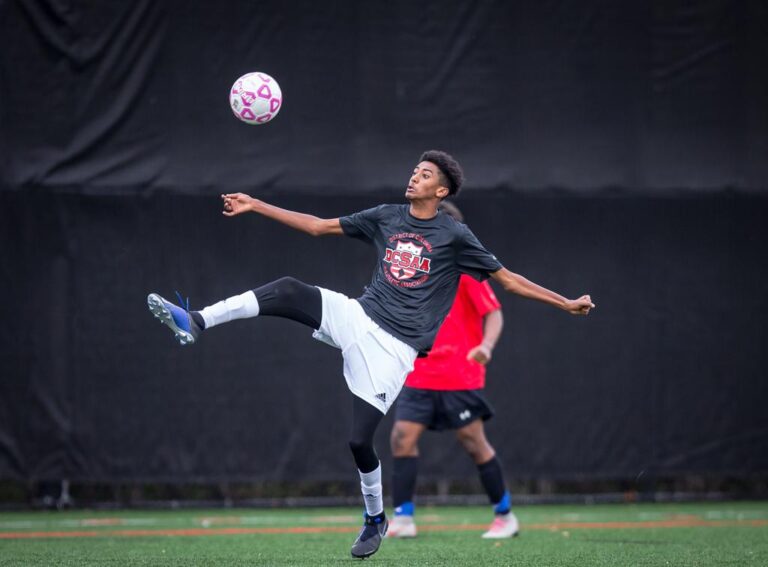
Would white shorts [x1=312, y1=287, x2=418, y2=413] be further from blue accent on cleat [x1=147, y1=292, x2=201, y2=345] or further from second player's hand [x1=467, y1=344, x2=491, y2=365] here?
second player's hand [x1=467, y1=344, x2=491, y2=365]

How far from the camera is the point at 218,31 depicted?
9641 mm

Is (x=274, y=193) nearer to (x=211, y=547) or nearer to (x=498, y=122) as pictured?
(x=498, y=122)

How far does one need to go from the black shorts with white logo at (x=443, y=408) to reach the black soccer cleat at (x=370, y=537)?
1.63 meters

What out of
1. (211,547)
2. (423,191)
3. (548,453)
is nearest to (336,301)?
(423,191)

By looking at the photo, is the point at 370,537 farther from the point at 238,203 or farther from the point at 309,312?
the point at 238,203

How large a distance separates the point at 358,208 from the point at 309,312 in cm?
374

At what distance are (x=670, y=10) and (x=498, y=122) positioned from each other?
5.99 ft

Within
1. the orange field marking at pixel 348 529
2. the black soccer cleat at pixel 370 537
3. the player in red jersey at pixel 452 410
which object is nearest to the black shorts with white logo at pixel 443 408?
the player in red jersey at pixel 452 410

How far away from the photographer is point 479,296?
7.92 m

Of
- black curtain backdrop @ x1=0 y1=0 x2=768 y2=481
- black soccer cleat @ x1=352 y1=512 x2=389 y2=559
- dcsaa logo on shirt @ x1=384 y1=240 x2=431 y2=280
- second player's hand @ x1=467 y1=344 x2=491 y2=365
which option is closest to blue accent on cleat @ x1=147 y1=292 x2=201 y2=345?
dcsaa logo on shirt @ x1=384 y1=240 x2=431 y2=280

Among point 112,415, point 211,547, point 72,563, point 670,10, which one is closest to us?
point 72,563

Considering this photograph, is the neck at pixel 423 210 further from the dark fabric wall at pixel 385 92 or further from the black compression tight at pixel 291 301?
the dark fabric wall at pixel 385 92

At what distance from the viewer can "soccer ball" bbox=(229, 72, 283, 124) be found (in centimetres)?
663

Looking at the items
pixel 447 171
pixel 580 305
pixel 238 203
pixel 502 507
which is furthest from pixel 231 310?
pixel 502 507
